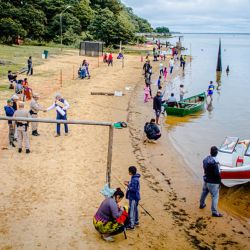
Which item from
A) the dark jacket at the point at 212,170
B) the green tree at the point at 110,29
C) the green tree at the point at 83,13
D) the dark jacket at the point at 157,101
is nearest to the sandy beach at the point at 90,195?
the dark jacket at the point at 212,170

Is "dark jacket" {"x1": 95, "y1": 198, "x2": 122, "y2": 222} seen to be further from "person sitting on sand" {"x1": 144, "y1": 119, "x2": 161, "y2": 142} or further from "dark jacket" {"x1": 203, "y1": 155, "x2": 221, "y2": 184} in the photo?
"person sitting on sand" {"x1": 144, "y1": 119, "x2": 161, "y2": 142}

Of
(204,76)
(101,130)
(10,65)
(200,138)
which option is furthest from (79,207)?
(204,76)

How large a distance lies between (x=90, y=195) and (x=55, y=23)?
57.8 metres

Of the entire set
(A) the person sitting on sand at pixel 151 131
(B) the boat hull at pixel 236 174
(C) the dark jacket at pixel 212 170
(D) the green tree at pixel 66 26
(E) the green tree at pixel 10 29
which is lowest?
(B) the boat hull at pixel 236 174

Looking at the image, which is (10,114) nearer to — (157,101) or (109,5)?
(157,101)

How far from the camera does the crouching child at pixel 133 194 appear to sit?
350 inches

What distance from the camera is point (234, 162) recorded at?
1296 centimetres

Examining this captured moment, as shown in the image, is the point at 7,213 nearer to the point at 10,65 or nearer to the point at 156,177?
the point at 156,177

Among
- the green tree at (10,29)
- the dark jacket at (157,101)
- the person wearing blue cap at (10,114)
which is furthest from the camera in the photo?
the green tree at (10,29)

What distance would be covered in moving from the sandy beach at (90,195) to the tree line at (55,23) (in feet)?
132

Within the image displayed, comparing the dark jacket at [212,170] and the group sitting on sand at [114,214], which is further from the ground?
the dark jacket at [212,170]

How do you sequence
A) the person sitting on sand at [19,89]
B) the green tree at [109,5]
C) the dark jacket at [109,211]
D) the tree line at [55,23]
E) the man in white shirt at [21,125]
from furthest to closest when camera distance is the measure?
the green tree at [109,5] < the tree line at [55,23] < the person sitting on sand at [19,89] < the man in white shirt at [21,125] < the dark jacket at [109,211]

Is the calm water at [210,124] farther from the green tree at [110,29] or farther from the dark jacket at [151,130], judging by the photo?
the green tree at [110,29]

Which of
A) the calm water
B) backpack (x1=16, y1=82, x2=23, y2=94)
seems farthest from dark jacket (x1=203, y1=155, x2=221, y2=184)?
backpack (x1=16, y1=82, x2=23, y2=94)
